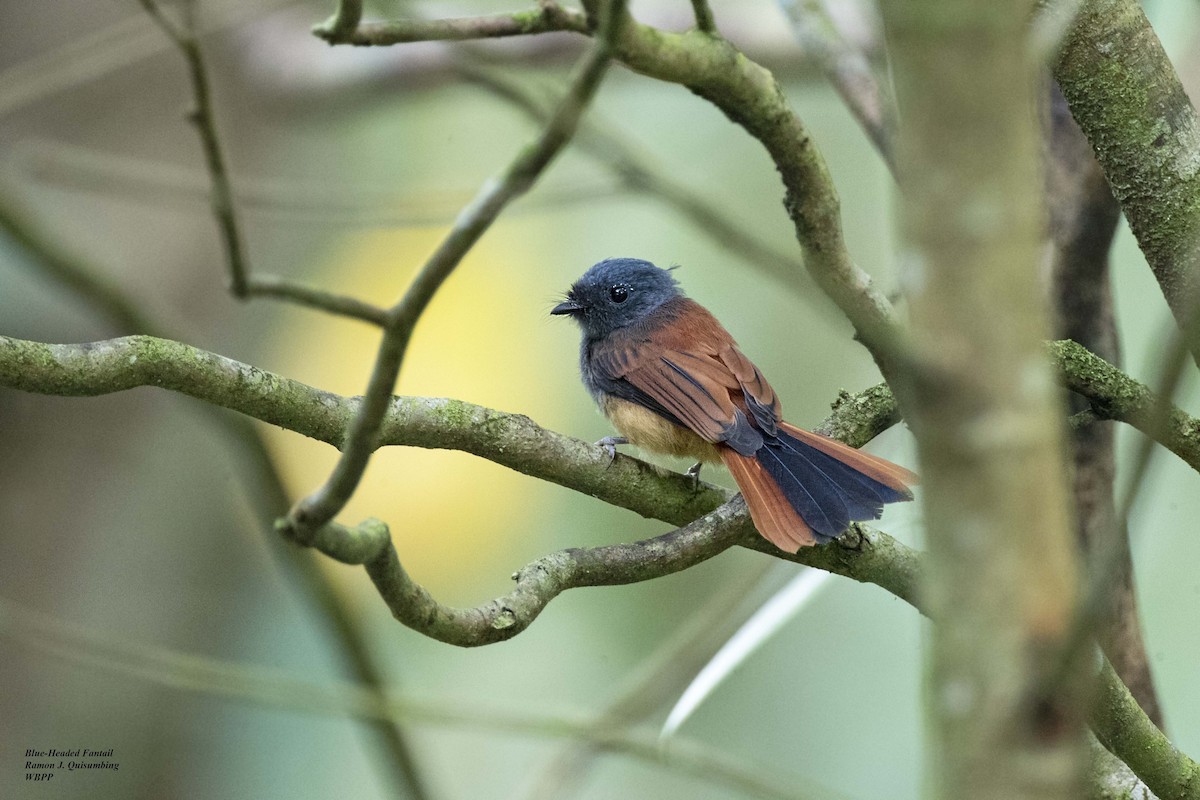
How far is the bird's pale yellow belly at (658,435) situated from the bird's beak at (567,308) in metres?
0.70

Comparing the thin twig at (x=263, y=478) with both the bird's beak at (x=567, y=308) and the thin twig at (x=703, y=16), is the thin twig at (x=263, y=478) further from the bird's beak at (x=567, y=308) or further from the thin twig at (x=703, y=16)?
the bird's beak at (x=567, y=308)

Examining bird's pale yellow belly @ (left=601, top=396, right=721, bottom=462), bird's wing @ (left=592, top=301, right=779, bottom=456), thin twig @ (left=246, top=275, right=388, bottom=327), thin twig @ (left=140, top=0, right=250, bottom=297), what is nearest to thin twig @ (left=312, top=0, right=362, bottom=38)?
thin twig @ (left=140, top=0, right=250, bottom=297)

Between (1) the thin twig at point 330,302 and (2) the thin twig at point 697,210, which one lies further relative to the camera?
(2) the thin twig at point 697,210

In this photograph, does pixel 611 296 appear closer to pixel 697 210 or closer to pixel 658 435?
pixel 658 435

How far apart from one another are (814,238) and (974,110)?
1.81m

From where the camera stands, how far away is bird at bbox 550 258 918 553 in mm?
2586

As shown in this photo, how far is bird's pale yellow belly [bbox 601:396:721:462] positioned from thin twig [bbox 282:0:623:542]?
2255mm

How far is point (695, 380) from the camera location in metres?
3.62

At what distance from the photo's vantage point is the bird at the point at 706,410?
2586mm

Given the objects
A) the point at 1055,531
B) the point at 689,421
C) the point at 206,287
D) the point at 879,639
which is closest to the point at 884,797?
the point at 879,639

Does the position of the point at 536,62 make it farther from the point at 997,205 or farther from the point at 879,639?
the point at 997,205

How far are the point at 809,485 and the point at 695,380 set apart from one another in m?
1.04

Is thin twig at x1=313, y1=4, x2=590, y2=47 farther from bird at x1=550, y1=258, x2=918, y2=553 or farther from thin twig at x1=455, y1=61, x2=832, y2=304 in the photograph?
bird at x1=550, y1=258, x2=918, y2=553

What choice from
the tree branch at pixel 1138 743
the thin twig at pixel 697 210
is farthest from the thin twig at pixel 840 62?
the tree branch at pixel 1138 743
